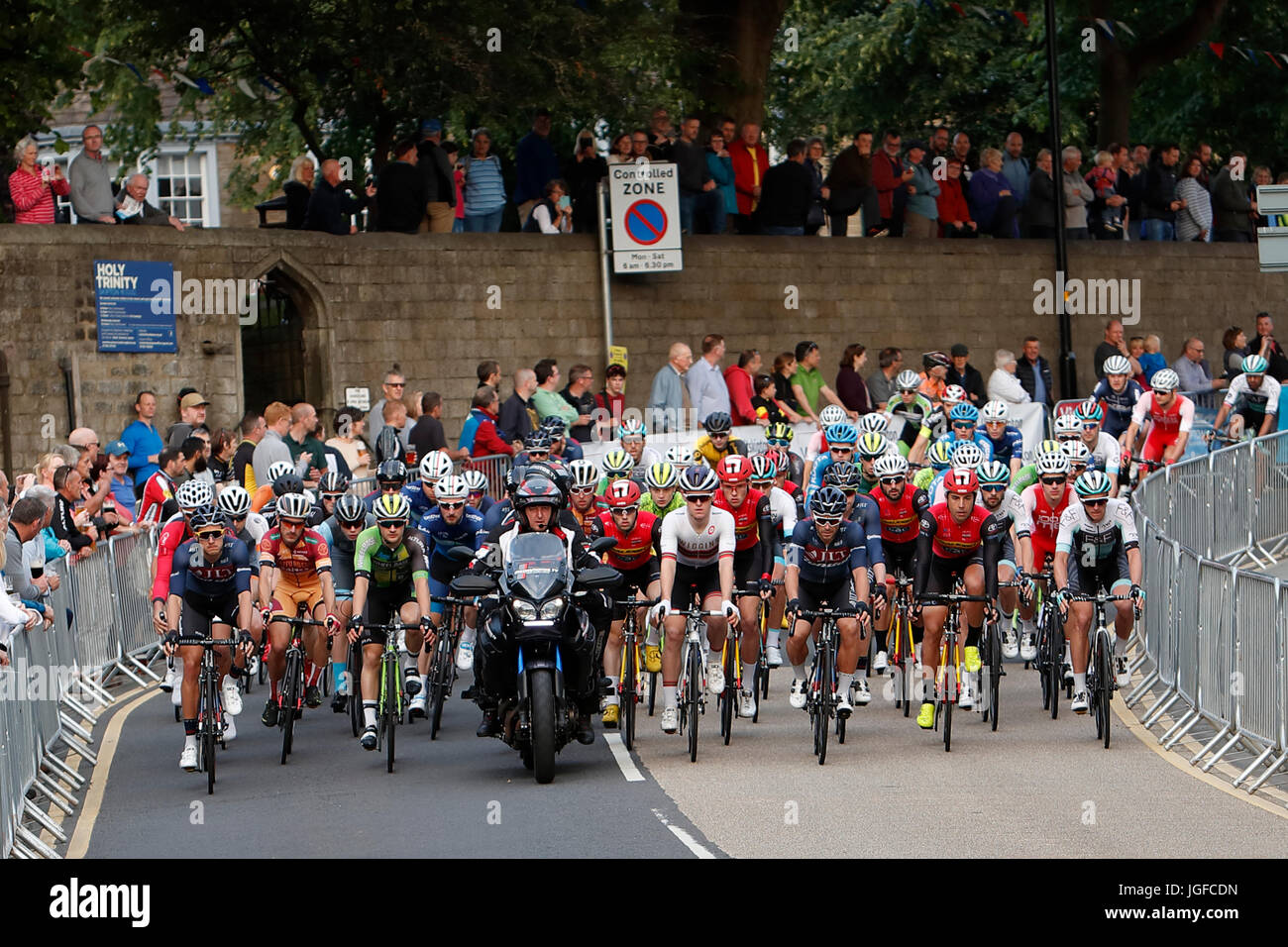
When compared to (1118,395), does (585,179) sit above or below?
above

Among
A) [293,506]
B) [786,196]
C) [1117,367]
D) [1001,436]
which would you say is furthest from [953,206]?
[293,506]

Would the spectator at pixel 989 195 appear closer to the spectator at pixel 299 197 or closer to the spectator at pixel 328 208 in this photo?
the spectator at pixel 328 208

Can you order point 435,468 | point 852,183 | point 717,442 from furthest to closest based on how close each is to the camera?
point 852,183, point 717,442, point 435,468

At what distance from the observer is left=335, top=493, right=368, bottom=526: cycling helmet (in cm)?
1580

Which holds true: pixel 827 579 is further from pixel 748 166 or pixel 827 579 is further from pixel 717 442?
pixel 748 166

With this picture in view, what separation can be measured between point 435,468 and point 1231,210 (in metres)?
22.3

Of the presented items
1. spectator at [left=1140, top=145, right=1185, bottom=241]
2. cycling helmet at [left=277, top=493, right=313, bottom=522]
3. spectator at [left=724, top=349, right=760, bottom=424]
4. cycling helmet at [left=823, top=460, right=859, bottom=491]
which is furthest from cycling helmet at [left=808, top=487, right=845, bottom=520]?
spectator at [left=1140, top=145, right=1185, bottom=241]

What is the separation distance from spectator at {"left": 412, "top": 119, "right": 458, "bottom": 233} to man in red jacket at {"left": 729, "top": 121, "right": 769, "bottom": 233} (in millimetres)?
3872

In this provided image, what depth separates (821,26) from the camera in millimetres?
42625

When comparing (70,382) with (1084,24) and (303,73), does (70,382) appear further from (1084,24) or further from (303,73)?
(1084,24)

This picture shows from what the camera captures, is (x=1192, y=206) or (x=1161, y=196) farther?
(x=1192, y=206)

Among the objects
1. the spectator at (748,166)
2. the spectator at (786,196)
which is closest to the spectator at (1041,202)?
the spectator at (786,196)

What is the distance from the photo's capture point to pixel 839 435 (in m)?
18.2
